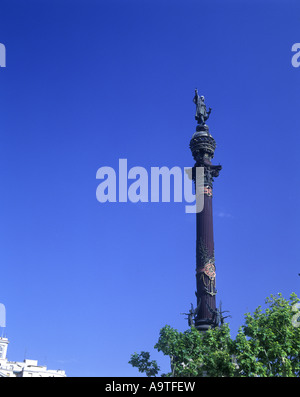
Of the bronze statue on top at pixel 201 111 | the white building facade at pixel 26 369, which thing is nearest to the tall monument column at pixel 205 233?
the bronze statue on top at pixel 201 111

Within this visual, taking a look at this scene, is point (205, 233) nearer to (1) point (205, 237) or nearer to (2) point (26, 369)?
(1) point (205, 237)

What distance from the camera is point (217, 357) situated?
47.4 metres

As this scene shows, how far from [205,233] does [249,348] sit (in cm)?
3868

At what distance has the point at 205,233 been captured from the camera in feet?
271

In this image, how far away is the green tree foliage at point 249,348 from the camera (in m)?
45.0

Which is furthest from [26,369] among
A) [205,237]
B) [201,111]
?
[201,111]

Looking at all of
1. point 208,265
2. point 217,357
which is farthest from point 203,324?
point 217,357

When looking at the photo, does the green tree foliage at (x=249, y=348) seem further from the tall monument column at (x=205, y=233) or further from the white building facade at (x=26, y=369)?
the white building facade at (x=26, y=369)

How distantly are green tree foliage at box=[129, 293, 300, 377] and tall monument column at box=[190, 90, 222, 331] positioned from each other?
73.9ft

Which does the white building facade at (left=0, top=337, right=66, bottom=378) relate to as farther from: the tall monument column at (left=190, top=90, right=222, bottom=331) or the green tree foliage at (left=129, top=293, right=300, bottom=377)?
the green tree foliage at (left=129, top=293, right=300, bottom=377)

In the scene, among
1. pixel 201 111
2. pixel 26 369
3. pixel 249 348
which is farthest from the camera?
pixel 26 369

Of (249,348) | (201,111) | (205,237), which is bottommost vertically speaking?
(249,348)
